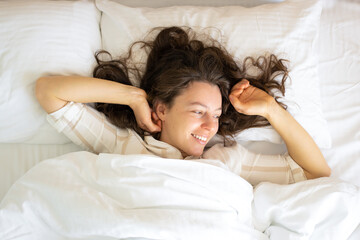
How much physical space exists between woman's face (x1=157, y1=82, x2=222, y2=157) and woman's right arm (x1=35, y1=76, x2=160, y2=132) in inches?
4.4

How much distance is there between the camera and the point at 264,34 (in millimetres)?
1395

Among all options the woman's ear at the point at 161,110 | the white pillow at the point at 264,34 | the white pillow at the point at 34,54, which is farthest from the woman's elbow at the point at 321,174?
the white pillow at the point at 34,54

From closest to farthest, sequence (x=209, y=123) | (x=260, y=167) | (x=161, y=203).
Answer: (x=161, y=203) → (x=209, y=123) → (x=260, y=167)

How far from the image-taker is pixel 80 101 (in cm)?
128

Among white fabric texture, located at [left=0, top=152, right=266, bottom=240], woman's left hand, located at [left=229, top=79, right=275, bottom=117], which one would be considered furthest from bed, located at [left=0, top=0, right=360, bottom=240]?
woman's left hand, located at [left=229, top=79, right=275, bottom=117]

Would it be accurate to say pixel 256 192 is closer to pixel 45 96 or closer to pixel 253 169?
pixel 253 169

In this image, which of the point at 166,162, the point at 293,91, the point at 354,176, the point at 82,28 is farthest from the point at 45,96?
the point at 354,176

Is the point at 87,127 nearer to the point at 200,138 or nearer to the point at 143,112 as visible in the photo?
the point at 143,112

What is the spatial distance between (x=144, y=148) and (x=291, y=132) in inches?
22.7

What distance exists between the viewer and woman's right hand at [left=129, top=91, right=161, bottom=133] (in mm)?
1315

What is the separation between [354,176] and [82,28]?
4.18ft

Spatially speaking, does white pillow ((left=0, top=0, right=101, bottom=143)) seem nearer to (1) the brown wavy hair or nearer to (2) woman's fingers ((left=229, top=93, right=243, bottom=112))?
(1) the brown wavy hair

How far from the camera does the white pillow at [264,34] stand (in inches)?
54.3

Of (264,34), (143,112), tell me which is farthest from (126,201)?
(264,34)
